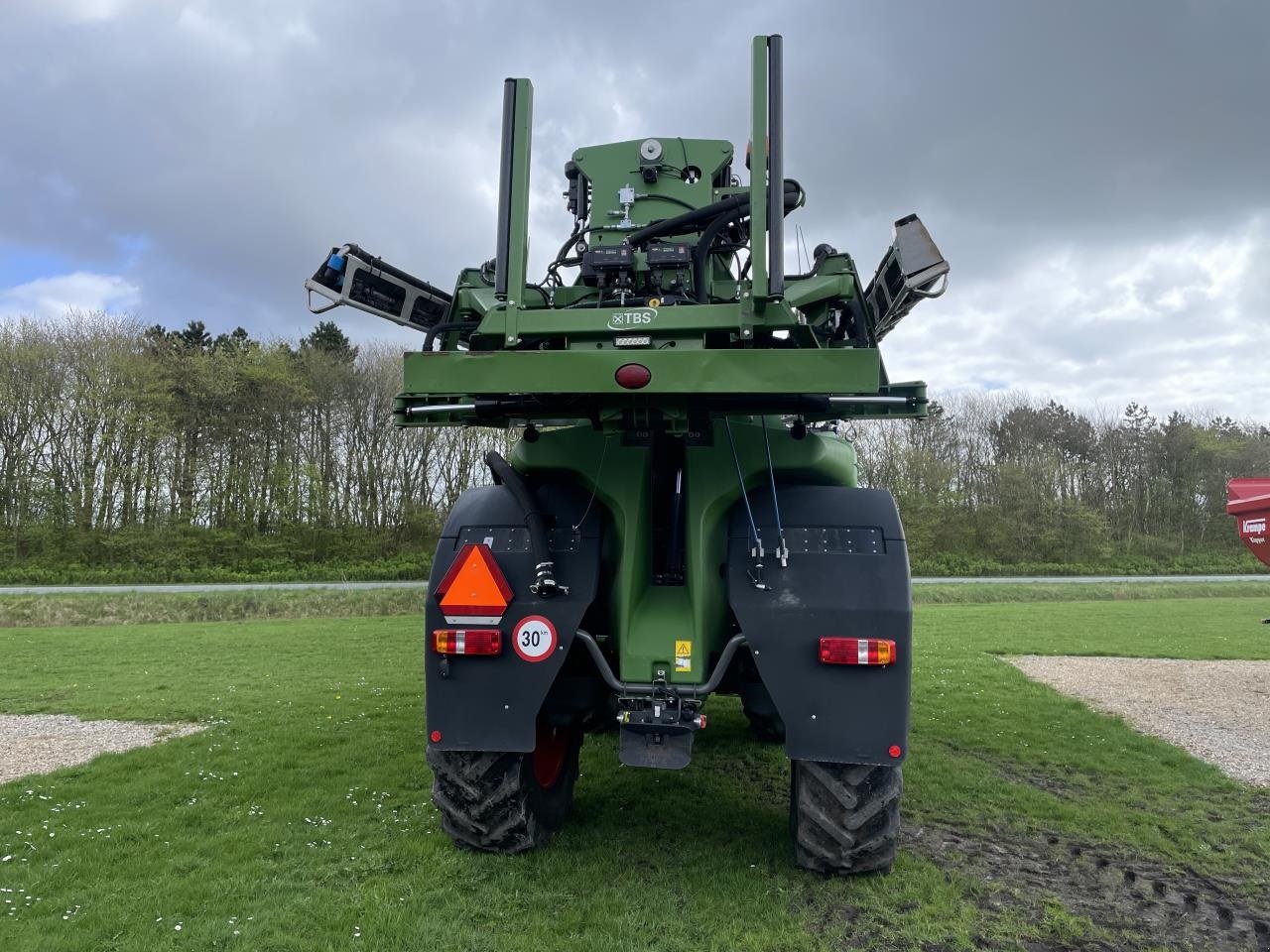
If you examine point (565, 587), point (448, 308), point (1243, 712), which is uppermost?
point (448, 308)

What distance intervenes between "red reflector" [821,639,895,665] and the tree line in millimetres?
21868

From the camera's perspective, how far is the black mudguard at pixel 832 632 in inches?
148

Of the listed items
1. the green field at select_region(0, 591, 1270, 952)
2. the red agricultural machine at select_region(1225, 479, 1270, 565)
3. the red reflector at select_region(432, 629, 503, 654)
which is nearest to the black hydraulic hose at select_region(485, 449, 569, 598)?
the red reflector at select_region(432, 629, 503, 654)

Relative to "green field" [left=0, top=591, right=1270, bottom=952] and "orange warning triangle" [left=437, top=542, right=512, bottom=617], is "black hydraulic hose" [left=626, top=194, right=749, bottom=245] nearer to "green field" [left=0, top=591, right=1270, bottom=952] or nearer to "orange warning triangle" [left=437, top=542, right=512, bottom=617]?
"orange warning triangle" [left=437, top=542, right=512, bottom=617]

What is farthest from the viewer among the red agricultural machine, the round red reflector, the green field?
the red agricultural machine

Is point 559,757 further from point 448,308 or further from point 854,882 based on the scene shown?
point 448,308

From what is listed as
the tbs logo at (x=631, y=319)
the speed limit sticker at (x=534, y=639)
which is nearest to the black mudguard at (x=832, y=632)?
the speed limit sticker at (x=534, y=639)

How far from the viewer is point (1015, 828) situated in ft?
16.8

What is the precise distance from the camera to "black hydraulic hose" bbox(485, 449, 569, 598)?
3998 mm

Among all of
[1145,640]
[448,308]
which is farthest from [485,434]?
[448,308]

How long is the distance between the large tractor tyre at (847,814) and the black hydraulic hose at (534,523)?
4.59 feet

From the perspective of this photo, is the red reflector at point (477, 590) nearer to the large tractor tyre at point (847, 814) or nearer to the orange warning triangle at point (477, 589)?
the orange warning triangle at point (477, 589)

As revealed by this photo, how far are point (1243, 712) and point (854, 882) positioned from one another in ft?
23.9

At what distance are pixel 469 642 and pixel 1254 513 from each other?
10.2 metres
